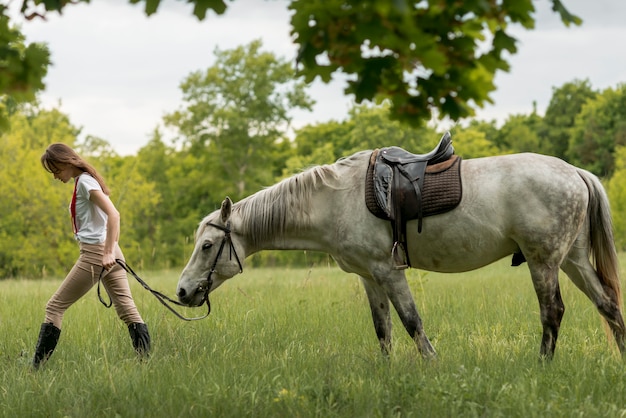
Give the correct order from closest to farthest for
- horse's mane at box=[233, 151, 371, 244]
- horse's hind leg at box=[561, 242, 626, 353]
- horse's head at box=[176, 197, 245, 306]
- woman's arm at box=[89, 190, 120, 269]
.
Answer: woman's arm at box=[89, 190, 120, 269] < horse's hind leg at box=[561, 242, 626, 353] < horse's mane at box=[233, 151, 371, 244] < horse's head at box=[176, 197, 245, 306]

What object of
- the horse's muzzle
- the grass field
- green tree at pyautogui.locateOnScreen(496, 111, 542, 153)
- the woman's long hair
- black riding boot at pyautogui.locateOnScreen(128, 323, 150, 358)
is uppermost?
green tree at pyautogui.locateOnScreen(496, 111, 542, 153)

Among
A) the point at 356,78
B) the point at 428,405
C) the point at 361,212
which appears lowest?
the point at 428,405

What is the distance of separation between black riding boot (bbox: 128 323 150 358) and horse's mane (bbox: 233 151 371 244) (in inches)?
49.4

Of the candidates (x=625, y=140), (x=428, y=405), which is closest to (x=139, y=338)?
(x=428, y=405)

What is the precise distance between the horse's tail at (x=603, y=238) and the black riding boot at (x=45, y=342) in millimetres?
4691

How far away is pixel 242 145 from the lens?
39250 millimetres

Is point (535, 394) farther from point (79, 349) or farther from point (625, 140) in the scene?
point (625, 140)

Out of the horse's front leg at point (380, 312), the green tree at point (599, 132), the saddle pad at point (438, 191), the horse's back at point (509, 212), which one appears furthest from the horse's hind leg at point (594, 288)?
the green tree at point (599, 132)

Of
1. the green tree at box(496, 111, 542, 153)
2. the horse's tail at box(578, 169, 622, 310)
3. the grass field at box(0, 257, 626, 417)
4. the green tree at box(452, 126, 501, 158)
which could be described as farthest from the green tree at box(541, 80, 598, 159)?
Answer: the horse's tail at box(578, 169, 622, 310)

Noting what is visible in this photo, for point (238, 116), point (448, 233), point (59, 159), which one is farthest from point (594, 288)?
point (238, 116)

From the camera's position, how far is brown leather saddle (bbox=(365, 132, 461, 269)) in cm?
558

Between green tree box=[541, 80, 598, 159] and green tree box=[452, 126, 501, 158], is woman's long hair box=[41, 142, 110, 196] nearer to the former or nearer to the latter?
green tree box=[452, 126, 501, 158]

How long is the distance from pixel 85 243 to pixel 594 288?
437 cm

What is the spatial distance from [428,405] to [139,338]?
2970mm
